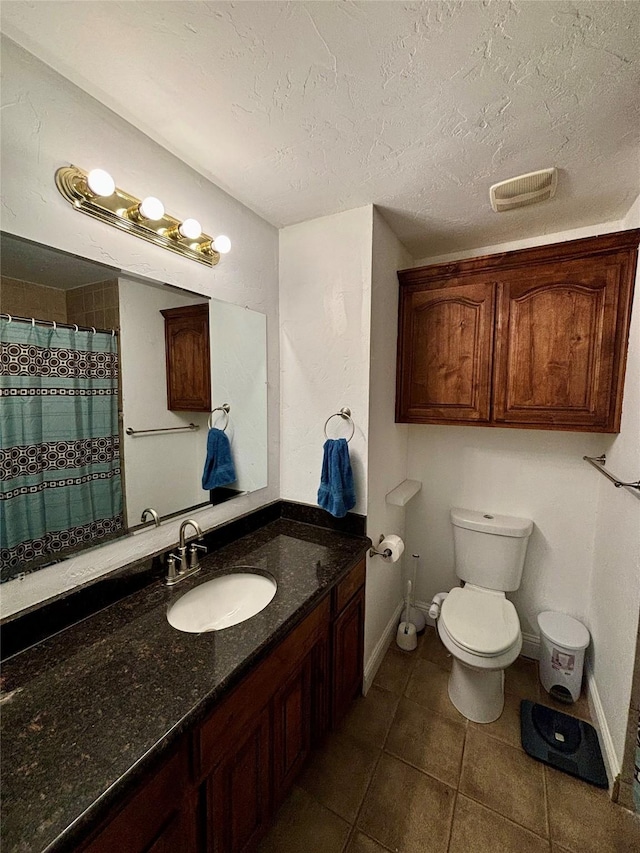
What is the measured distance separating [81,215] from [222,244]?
0.49m

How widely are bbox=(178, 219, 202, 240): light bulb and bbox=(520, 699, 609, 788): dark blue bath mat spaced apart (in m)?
2.50

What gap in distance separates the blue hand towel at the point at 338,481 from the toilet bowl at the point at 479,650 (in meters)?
0.79

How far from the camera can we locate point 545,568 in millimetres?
1946

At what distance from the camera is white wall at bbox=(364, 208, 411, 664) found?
1641 mm

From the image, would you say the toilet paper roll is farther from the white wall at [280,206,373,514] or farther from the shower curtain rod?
the shower curtain rod

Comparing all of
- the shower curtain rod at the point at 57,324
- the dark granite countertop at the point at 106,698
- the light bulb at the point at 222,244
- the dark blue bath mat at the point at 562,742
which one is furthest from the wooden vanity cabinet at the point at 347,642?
the light bulb at the point at 222,244

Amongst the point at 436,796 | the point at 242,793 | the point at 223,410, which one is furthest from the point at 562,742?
the point at 223,410

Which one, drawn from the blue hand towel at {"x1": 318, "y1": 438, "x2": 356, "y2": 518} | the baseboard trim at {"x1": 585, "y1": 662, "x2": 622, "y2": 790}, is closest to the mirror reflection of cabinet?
the blue hand towel at {"x1": 318, "y1": 438, "x2": 356, "y2": 518}

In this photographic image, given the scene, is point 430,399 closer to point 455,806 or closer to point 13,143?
point 455,806

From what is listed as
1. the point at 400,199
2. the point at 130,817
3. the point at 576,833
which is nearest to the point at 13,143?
the point at 400,199

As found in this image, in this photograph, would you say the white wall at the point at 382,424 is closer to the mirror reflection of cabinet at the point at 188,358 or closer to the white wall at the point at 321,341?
the white wall at the point at 321,341

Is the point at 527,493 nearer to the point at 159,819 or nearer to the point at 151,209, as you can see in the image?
the point at 159,819

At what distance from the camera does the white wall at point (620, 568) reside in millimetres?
1294

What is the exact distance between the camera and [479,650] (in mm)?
1501
